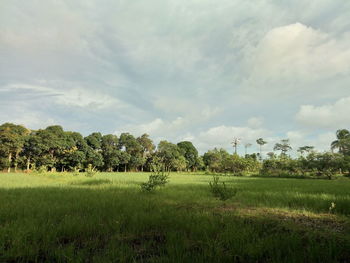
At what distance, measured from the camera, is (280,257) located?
2.70 metres

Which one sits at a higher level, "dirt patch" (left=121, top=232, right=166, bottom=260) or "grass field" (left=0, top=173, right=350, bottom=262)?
"grass field" (left=0, top=173, right=350, bottom=262)

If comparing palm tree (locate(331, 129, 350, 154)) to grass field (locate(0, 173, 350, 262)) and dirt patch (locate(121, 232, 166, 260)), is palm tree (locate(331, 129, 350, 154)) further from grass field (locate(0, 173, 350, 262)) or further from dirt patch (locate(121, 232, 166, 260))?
dirt patch (locate(121, 232, 166, 260))

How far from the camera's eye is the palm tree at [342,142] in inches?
1838

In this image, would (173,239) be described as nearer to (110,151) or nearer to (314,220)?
(314,220)

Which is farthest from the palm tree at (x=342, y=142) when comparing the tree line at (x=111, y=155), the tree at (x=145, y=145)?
the tree at (x=145, y=145)

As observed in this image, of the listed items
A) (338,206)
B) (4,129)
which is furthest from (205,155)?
(338,206)

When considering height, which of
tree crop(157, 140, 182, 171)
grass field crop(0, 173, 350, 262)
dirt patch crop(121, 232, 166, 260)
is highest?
tree crop(157, 140, 182, 171)

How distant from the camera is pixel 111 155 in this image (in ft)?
177

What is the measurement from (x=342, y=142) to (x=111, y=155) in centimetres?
6065

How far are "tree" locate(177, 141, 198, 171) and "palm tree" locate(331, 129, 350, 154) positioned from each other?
41.3 metres

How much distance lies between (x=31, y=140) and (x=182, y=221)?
165 feet

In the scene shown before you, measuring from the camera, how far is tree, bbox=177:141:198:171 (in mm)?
69169

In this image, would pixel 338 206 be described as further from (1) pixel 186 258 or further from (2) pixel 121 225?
(2) pixel 121 225

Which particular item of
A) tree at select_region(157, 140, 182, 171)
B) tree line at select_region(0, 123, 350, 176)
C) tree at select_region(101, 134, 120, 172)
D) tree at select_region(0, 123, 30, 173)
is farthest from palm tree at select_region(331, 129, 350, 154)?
tree at select_region(0, 123, 30, 173)
